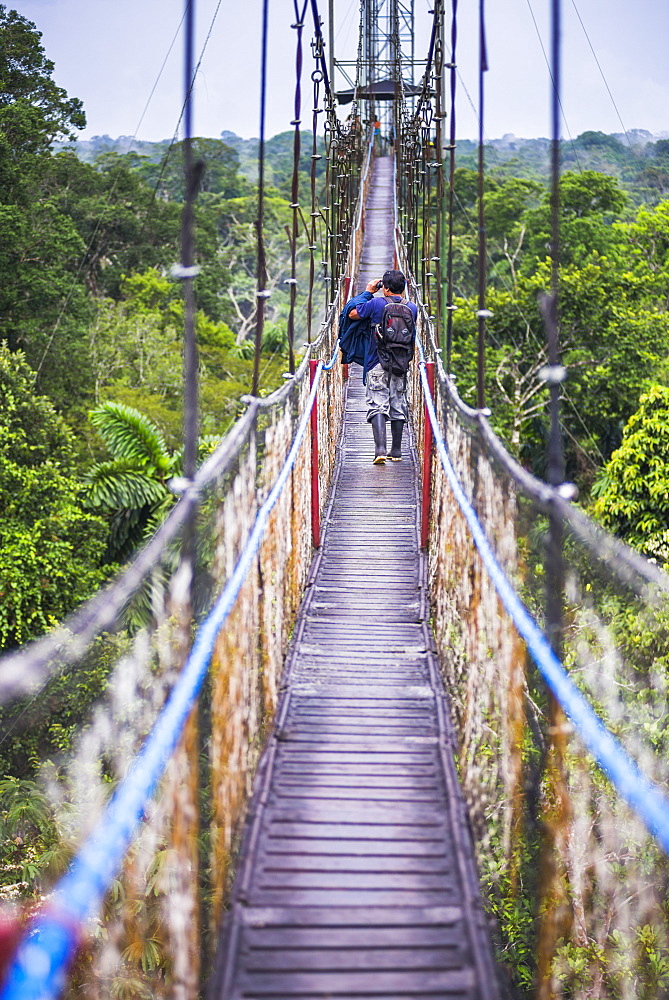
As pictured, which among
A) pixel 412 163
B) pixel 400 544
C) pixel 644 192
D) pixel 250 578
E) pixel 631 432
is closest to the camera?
pixel 250 578

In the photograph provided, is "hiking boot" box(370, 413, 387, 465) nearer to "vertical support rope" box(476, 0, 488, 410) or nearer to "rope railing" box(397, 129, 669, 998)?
"rope railing" box(397, 129, 669, 998)

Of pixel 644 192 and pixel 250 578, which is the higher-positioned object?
pixel 644 192

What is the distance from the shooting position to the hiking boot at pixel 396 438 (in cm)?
546

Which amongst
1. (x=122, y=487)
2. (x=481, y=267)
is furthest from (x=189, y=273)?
(x=122, y=487)

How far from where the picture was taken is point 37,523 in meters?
9.59

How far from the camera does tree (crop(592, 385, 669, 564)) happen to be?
31.5ft

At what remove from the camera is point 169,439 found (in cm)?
1402

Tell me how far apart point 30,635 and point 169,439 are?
5.29 metres

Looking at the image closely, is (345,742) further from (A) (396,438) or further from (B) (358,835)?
(A) (396,438)

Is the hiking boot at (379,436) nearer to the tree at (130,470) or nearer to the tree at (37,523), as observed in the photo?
the tree at (37,523)

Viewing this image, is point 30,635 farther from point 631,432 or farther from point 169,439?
point 631,432

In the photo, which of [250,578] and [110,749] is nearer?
[250,578]

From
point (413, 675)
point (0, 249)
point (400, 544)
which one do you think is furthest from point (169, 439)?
point (413, 675)

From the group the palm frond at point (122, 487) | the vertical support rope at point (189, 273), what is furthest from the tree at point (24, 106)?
the vertical support rope at point (189, 273)
